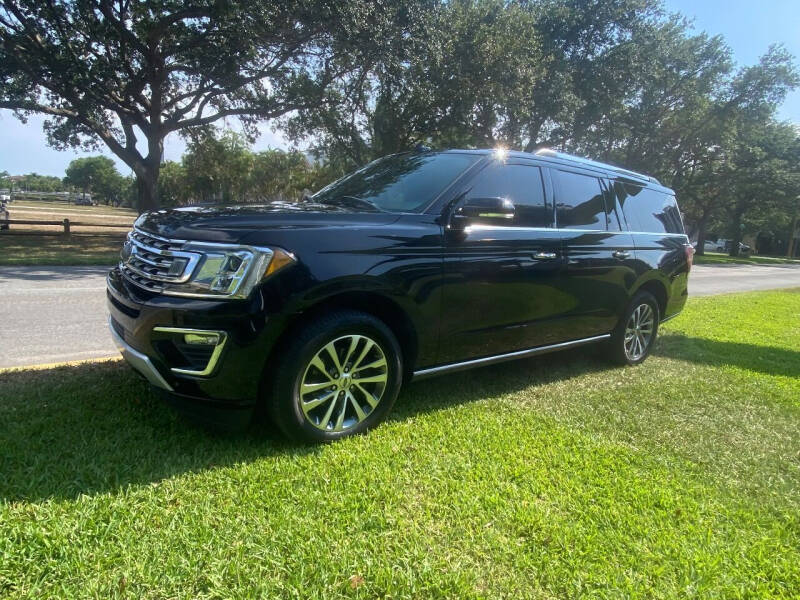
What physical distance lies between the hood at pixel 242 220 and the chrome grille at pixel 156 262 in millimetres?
61

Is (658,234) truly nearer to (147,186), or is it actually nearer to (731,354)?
(731,354)

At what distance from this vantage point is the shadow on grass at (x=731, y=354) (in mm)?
5605

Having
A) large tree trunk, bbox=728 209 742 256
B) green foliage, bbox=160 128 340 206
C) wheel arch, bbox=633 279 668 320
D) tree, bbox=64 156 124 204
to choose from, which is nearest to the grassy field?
wheel arch, bbox=633 279 668 320

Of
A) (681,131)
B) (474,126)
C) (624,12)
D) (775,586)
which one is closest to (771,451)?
(775,586)

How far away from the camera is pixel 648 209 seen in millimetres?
5445

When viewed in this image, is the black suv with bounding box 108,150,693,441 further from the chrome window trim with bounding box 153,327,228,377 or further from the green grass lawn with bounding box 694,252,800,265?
the green grass lawn with bounding box 694,252,800,265

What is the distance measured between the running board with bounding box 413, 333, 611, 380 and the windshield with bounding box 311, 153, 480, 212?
1106 millimetres

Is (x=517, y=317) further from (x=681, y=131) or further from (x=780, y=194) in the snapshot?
(x=780, y=194)

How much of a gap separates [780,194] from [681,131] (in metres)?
Result: 15.7

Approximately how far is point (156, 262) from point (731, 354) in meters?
6.24

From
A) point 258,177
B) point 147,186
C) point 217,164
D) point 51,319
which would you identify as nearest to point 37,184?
point 258,177

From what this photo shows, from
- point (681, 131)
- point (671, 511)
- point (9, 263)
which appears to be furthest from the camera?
point (681, 131)

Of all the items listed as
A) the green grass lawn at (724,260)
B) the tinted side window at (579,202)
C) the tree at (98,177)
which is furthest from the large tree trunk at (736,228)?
the tree at (98,177)

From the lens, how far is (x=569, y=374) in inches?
191
